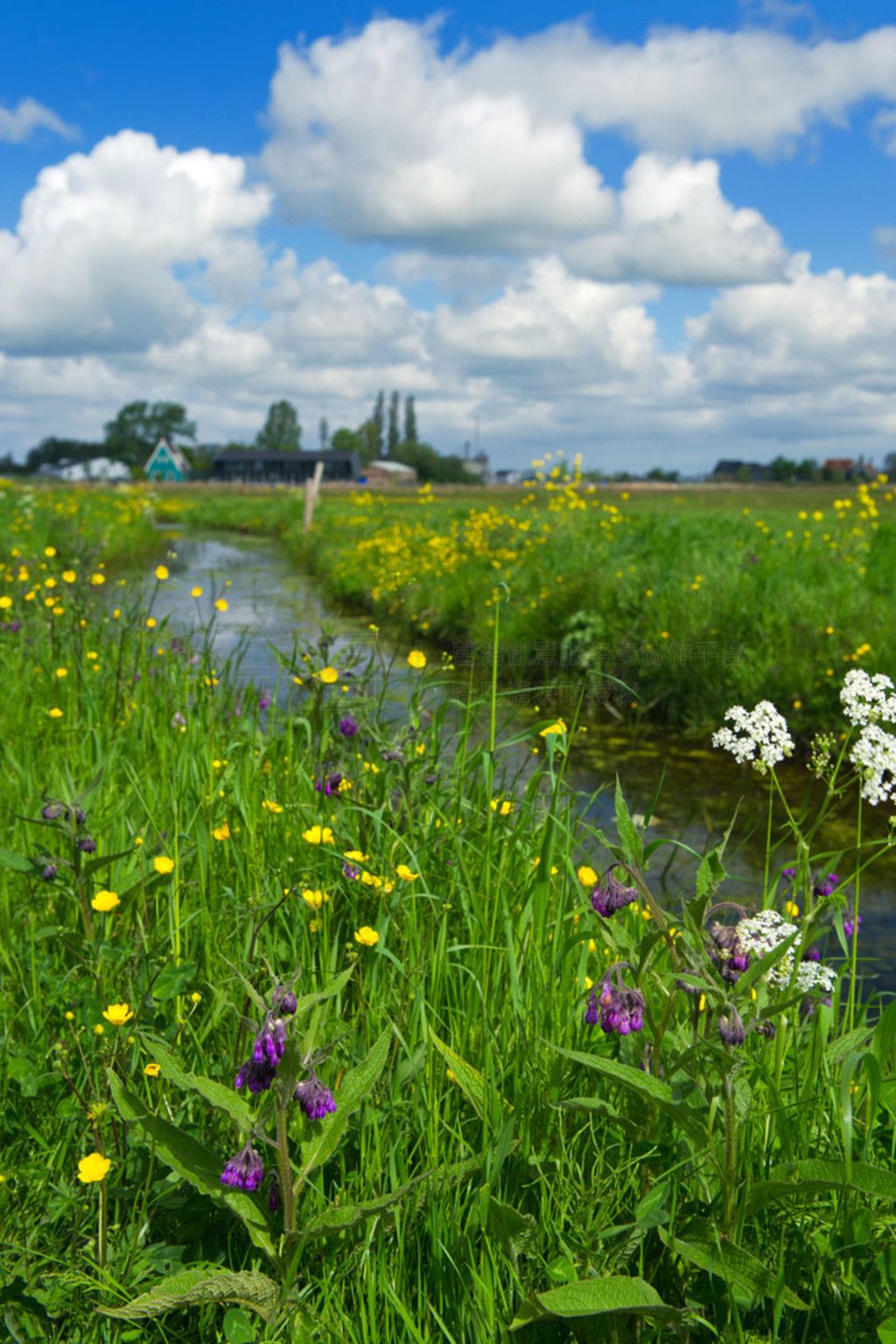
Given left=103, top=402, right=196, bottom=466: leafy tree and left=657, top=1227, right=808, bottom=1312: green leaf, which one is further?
left=103, top=402, right=196, bottom=466: leafy tree

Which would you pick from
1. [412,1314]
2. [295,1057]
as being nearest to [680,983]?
[295,1057]

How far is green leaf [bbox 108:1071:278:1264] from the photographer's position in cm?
140

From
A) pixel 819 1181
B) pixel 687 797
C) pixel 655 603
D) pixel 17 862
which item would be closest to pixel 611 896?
pixel 819 1181

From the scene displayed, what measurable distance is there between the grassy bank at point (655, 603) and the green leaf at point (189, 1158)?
139 centimetres

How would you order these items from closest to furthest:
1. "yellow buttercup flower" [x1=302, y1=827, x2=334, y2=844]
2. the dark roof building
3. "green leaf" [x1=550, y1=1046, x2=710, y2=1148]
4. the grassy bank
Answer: "green leaf" [x1=550, y1=1046, x2=710, y2=1148] → "yellow buttercup flower" [x1=302, y1=827, x2=334, y2=844] → the grassy bank → the dark roof building

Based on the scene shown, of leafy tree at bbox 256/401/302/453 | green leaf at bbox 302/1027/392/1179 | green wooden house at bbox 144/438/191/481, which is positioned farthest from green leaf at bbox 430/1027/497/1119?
leafy tree at bbox 256/401/302/453

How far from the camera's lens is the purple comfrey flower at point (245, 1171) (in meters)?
1.29

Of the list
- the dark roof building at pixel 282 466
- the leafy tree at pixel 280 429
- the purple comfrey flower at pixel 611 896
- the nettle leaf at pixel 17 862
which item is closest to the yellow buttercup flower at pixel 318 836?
the nettle leaf at pixel 17 862

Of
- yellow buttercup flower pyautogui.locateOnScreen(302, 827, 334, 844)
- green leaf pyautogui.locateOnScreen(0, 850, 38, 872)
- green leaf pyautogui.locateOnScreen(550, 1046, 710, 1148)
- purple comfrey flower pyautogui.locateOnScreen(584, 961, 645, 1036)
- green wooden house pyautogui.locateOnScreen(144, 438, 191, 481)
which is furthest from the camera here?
green wooden house pyautogui.locateOnScreen(144, 438, 191, 481)

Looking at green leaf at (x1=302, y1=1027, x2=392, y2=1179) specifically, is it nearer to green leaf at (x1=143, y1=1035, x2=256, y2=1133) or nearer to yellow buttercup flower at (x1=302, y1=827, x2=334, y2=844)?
green leaf at (x1=143, y1=1035, x2=256, y2=1133)

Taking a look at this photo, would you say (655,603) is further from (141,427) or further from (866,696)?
(141,427)

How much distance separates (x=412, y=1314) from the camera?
4.73 ft

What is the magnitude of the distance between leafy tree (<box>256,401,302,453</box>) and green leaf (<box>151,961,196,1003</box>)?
114691mm

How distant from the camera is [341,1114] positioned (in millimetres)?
1413
